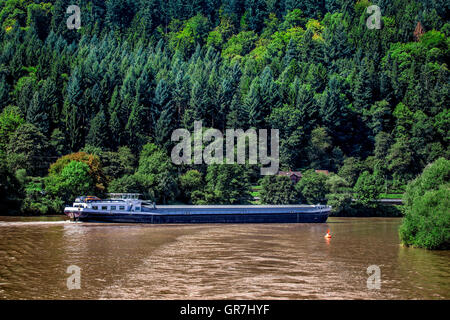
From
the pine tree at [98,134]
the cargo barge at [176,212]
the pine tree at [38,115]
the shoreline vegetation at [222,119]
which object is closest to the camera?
the cargo barge at [176,212]

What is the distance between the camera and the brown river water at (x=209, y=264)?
35.1 metres

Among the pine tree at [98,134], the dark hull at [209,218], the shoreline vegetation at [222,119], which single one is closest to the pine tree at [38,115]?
the shoreline vegetation at [222,119]

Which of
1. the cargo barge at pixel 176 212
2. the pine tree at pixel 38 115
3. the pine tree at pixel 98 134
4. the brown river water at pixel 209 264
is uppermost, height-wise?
the pine tree at pixel 38 115

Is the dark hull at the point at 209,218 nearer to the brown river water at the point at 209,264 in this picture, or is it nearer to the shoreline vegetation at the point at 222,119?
the brown river water at the point at 209,264

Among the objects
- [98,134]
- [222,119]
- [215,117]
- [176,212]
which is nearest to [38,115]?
[98,134]

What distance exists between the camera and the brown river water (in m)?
35.1

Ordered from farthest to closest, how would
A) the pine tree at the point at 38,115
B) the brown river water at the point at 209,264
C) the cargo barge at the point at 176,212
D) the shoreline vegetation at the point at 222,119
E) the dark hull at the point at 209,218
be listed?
the pine tree at the point at 38,115 → the shoreline vegetation at the point at 222,119 → the dark hull at the point at 209,218 → the cargo barge at the point at 176,212 → the brown river water at the point at 209,264

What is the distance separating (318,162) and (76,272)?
94.7m

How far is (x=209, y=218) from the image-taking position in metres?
84.9

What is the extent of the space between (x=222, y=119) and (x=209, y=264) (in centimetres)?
9511

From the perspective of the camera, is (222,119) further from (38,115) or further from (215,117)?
(38,115)

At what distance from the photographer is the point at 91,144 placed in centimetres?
11469

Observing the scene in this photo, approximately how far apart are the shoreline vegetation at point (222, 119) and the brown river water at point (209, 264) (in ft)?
104

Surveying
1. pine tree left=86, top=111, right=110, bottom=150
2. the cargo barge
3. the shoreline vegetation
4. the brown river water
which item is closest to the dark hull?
the cargo barge
